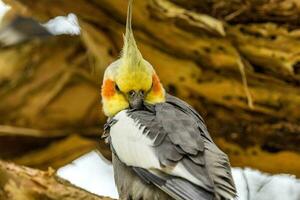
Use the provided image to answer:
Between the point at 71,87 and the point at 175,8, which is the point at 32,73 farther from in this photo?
the point at 175,8

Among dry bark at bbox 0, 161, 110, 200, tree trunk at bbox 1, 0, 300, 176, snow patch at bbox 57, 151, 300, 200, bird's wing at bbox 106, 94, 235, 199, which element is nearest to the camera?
dry bark at bbox 0, 161, 110, 200

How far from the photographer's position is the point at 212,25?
2.93m

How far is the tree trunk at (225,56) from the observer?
2928mm

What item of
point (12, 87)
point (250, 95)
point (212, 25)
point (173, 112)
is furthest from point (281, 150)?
point (12, 87)

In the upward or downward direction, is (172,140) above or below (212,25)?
below

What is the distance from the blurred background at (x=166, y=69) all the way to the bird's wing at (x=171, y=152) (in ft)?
1.87

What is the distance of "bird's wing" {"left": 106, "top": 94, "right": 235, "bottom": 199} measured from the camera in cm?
216

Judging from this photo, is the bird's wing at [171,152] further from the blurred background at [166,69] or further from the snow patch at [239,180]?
the snow patch at [239,180]

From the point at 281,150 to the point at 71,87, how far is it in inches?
31.9

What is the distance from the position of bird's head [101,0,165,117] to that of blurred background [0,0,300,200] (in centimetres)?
44

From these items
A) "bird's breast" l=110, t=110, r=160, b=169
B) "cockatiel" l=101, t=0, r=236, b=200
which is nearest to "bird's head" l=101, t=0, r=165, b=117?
"cockatiel" l=101, t=0, r=236, b=200

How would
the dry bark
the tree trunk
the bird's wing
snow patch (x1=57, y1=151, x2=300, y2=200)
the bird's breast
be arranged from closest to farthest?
the dry bark, the bird's wing, the bird's breast, the tree trunk, snow patch (x1=57, y1=151, x2=300, y2=200)

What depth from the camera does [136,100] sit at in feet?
8.23

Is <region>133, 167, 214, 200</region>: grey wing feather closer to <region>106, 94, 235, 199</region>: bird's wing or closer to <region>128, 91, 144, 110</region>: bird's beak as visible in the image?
A: <region>106, 94, 235, 199</region>: bird's wing
